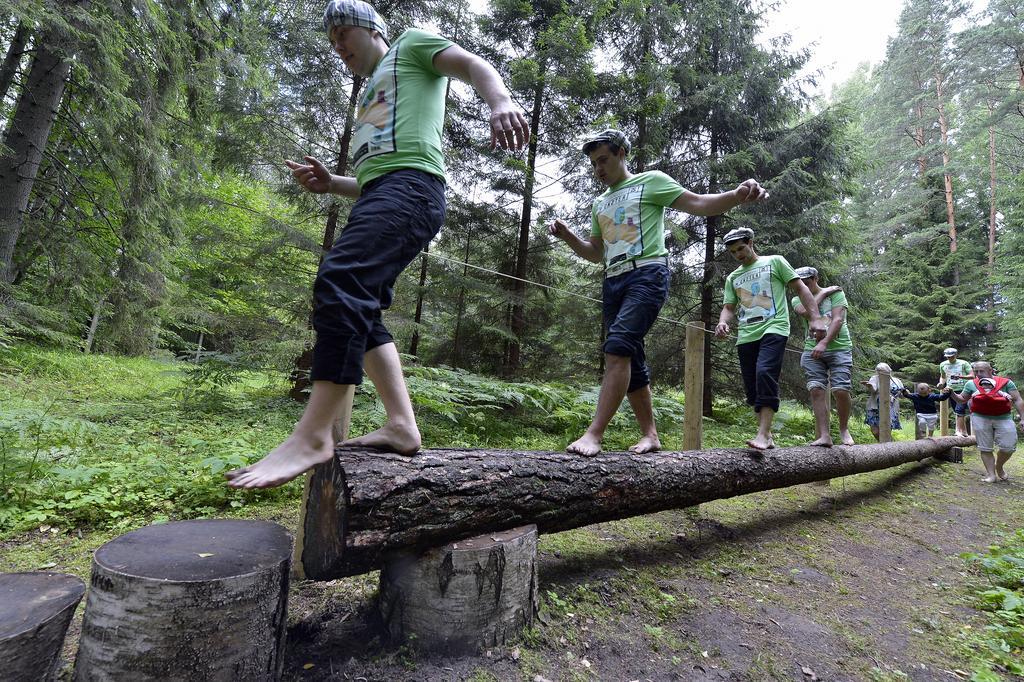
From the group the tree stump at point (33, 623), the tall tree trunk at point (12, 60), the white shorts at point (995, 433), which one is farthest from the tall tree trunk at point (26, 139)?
the white shorts at point (995, 433)

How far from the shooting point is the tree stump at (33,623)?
3.76 feet

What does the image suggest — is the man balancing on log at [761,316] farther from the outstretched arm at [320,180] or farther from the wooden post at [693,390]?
the outstretched arm at [320,180]

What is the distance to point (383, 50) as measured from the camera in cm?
198

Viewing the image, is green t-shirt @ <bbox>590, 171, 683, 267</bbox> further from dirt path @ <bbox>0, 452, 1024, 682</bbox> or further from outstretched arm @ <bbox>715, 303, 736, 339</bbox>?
dirt path @ <bbox>0, 452, 1024, 682</bbox>

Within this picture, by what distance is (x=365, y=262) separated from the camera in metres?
1.63

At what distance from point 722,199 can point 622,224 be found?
1.84 feet

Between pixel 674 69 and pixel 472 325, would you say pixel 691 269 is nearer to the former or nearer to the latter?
pixel 674 69

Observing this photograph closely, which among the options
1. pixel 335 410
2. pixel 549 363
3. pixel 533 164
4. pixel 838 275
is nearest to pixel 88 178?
pixel 533 164

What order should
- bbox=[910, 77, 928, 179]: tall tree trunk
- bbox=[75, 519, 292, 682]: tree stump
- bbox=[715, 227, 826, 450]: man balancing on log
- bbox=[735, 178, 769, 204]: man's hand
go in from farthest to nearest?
bbox=[910, 77, 928, 179]: tall tree trunk
bbox=[715, 227, 826, 450]: man balancing on log
bbox=[735, 178, 769, 204]: man's hand
bbox=[75, 519, 292, 682]: tree stump

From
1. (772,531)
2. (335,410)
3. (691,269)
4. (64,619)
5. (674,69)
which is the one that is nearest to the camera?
(64,619)

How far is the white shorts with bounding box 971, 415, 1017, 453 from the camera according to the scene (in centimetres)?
605

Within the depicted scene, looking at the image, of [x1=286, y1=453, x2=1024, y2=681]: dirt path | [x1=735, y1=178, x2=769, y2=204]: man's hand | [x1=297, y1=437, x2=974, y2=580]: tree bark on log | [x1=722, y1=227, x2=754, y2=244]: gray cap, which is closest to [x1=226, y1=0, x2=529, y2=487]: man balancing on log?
[x1=297, y1=437, x2=974, y2=580]: tree bark on log

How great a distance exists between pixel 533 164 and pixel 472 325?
297cm

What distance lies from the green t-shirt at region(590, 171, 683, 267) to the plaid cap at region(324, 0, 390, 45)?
1.64m
